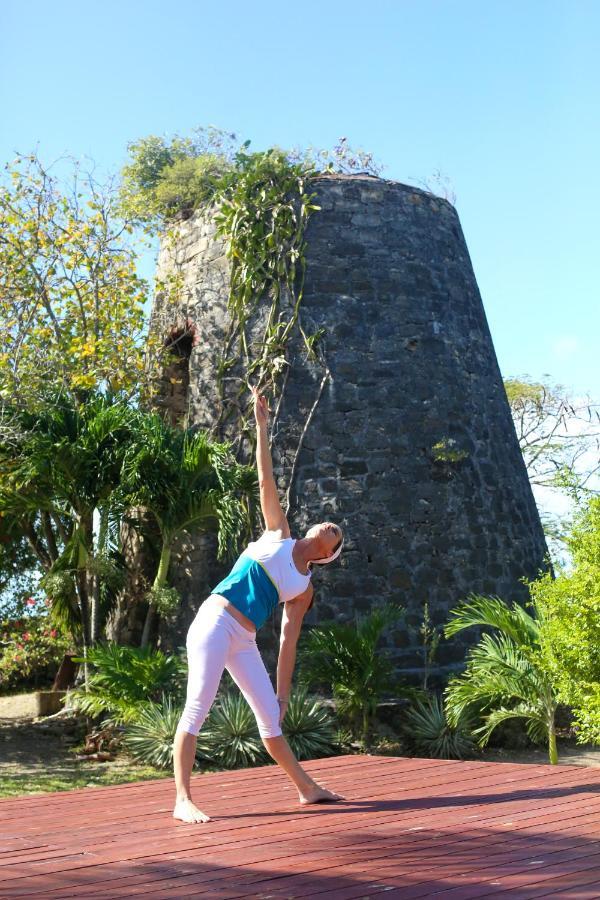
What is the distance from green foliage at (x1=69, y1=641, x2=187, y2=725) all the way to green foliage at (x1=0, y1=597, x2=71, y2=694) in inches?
106

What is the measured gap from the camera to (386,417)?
10.9 metres

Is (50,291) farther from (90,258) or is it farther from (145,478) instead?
(145,478)

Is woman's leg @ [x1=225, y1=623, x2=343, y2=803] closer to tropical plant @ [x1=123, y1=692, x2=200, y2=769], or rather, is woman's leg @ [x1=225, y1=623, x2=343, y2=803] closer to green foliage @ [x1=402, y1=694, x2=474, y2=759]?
tropical plant @ [x1=123, y1=692, x2=200, y2=769]

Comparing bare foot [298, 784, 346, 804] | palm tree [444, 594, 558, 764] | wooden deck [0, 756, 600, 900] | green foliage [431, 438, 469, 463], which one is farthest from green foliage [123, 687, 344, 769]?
bare foot [298, 784, 346, 804]

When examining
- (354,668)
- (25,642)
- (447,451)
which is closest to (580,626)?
(354,668)

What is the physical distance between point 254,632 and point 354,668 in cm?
517

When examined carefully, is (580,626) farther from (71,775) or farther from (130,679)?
(71,775)

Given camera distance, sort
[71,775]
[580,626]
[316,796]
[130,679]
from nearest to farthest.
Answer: [316,796] → [580,626] → [71,775] → [130,679]

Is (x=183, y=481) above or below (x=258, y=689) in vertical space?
above

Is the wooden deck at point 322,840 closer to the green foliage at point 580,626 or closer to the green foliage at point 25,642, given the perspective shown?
the green foliage at point 580,626

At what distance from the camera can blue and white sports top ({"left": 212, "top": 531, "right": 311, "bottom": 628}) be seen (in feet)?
15.0

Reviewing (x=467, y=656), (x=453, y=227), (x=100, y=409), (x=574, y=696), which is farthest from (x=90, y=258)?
(x=574, y=696)

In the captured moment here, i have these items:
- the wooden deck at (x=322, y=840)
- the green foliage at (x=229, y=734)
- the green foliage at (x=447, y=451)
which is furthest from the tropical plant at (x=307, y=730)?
the wooden deck at (x=322, y=840)

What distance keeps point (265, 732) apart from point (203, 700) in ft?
1.27
